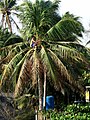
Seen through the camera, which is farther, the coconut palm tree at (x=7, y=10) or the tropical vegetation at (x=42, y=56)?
the coconut palm tree at (x=7, y=10)

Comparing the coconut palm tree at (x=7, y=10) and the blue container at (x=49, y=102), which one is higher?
the coconut palm tree at (x=7, y=10)

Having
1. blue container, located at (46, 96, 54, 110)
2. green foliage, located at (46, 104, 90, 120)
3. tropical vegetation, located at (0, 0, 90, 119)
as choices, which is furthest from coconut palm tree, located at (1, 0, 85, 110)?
green foliage, located at (46, 104, 90, 120)

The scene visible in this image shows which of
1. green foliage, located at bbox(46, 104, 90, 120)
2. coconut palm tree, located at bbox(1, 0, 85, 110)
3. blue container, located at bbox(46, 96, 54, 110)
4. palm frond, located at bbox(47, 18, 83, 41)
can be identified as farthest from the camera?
palm frond, located at bbox(47, 18, 83, 41)

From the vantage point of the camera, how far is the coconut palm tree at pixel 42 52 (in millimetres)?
16328

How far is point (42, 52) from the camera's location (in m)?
16.5

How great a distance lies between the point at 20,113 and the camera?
18.6 m

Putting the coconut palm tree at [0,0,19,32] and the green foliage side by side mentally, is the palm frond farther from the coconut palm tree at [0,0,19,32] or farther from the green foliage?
the coconut palm tree at [0,0,19,32]

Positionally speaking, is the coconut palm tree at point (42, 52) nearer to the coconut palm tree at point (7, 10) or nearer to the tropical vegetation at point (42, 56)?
the tropical vegetation at point (42, 56)

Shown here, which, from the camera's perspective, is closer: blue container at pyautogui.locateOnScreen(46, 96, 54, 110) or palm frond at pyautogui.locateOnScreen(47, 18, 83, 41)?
blue container at pyautogui.locateOnScreen(46, 96, 54, 110)

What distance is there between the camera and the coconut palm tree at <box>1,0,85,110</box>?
53.6 feet

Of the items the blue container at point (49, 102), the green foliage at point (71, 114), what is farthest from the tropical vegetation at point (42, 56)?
the green foliage at point (71, 114)

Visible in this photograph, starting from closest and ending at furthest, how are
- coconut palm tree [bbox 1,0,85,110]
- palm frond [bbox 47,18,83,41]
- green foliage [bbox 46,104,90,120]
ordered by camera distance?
green foliage [bbox 46,104,90,120], coconut palm tree [bbox 1,0,85,110], palm frond [bbox 47,18,83,41]

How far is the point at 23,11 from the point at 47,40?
2.08m

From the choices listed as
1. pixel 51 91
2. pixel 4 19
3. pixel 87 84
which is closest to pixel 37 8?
pixel 51 91
